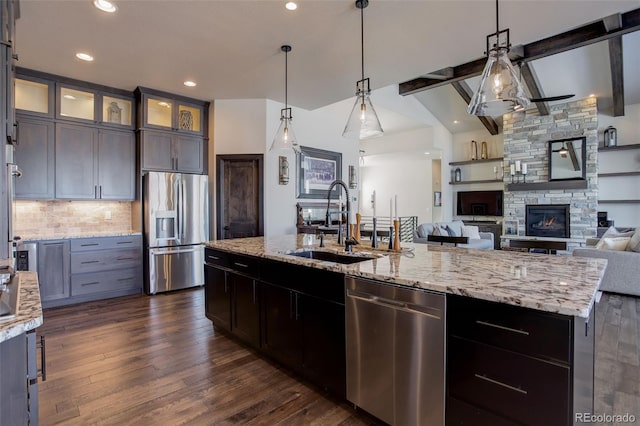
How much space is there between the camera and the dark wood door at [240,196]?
17.4 ft

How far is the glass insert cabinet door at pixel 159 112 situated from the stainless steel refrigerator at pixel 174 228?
857 mm

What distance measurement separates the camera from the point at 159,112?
5.02 meters

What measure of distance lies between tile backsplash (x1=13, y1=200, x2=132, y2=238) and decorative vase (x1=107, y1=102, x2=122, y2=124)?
1193mm

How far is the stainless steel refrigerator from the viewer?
183 inches

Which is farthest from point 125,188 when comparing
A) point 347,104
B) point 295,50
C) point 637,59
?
point 637,59

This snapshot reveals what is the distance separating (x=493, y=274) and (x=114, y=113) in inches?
205

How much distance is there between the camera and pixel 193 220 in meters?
5.00

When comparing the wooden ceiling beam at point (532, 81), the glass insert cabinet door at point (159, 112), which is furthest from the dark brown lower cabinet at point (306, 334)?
the wooden ceiling beam at point (532, 81)

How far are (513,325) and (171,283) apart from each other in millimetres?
4578

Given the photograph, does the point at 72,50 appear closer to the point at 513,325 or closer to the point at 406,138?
the point at 513,325

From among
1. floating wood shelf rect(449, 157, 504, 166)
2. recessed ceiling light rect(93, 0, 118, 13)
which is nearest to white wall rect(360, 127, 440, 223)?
floating wood shelf rect(449, 157, 504, 166)

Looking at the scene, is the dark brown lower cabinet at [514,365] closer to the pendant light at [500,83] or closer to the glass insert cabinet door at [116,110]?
the pendant light at [500,83]

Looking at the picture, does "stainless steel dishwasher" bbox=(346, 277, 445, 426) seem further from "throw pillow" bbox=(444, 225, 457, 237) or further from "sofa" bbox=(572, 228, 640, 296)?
"throw pillow" bbox=(444, 225, 457, 237)

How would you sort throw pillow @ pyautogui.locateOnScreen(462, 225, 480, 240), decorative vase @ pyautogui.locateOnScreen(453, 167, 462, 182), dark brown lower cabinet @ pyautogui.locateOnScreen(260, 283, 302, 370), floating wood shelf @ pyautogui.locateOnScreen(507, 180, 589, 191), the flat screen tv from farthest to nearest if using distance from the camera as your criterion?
1. decorative vase @ pyautogui.locateOnScreen(453, 167, 462, 182)
2. the flat screen tv
3. floating wood shelf @ pyautogui.locateOnScreen(507, 180, 589, 191)
4. throw pillow @ pyautogui.locateOnScreen(462, 225, 480, 240)
5. dark brown lower cabinet @ pyautogui.locateOnScreen(260, 283, 302, 370)
